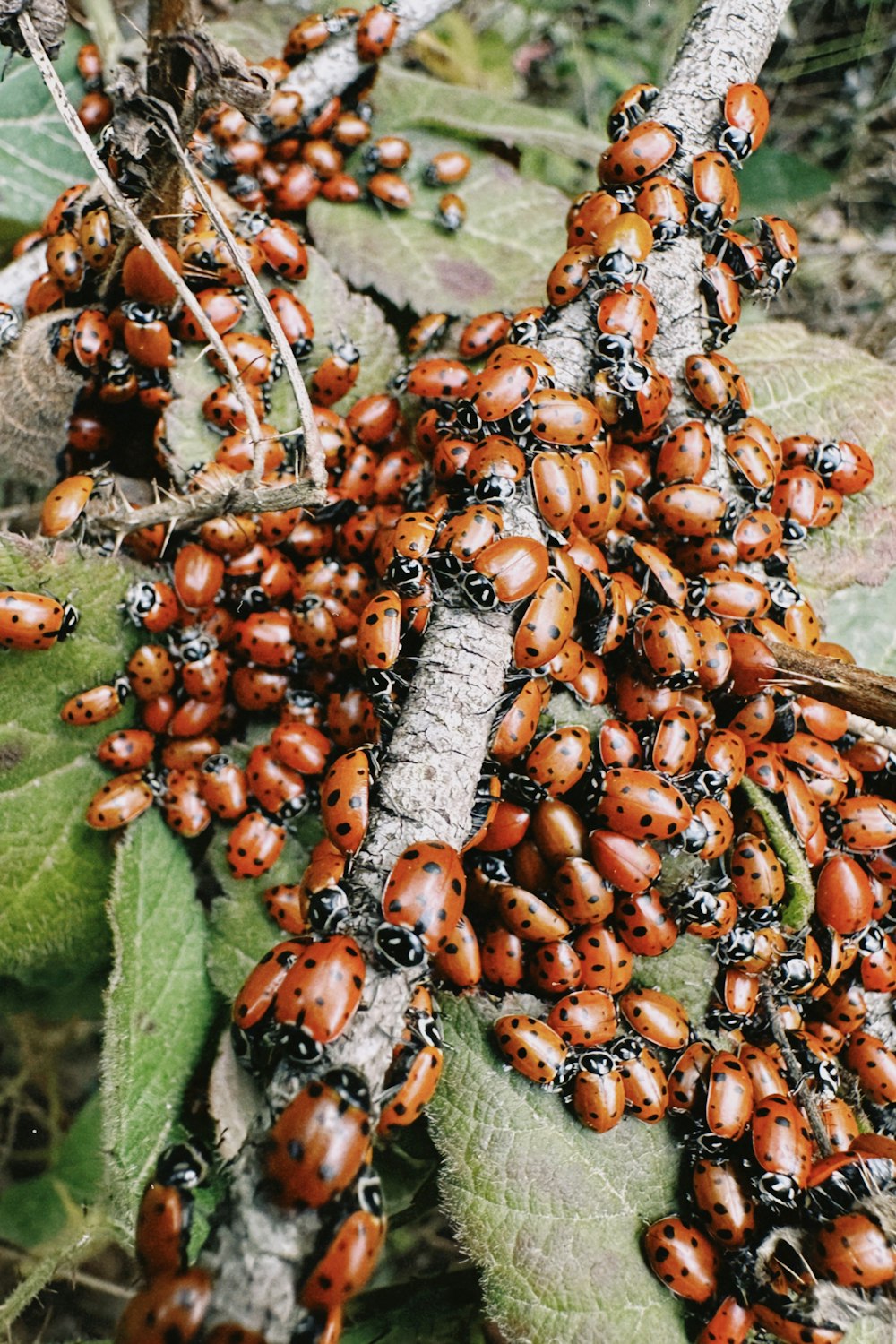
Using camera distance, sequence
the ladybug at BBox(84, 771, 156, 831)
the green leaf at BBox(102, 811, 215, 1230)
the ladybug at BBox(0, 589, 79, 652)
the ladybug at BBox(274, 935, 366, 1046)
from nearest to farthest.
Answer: the ladybug at BBox(274, 935, 366, 1046) < the green leaf at BBox(102, 811, 215, 1230) < the ladybug at BBox(0, 589, 79, 652) < the ladybug at BBox(84, 771, 156, 831)

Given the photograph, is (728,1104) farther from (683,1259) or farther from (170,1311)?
(170,1311)

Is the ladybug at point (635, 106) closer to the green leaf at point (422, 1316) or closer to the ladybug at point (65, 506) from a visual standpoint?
the ladybug at point (65, 506)

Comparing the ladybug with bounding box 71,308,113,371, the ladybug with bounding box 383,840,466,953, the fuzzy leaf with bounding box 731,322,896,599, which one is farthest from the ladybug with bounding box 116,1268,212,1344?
the fuzzy leaf with bounding box 731,322,896,599

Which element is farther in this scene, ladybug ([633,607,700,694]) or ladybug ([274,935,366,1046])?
ladybug ([633,607,700,694])

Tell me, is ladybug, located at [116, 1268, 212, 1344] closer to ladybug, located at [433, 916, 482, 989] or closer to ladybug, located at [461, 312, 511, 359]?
ladybug, located at [433, 916, 482, 989]

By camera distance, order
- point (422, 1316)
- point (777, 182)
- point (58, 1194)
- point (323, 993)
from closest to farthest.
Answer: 1. point (323, 993)
2. point (422, 1316)
3. point (58, 1194)
4. point (777, 182)

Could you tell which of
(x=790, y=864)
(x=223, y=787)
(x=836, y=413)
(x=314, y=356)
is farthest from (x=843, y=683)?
(x=314, y=356)
